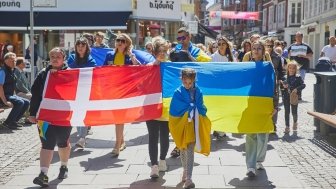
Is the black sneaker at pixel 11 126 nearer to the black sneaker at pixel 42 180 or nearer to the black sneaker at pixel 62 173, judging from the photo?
the black sneaker at pixel 62 173

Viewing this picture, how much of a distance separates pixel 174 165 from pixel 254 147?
1239 millimetres

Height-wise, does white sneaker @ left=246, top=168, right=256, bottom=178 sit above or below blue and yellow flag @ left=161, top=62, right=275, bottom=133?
below

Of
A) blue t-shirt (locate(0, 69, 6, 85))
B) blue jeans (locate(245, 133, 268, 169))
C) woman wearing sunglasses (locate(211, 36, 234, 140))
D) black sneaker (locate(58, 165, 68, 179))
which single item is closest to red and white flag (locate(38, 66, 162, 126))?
black sneaker (locate(58, 165, 68, 179))

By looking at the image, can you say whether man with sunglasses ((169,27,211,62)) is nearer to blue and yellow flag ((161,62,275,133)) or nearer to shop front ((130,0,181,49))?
blue and yellow flag ((161,62,275,133))

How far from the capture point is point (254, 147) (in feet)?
21.3

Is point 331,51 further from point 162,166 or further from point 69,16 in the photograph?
point 69,16

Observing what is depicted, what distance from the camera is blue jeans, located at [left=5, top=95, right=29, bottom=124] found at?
10.4 meters

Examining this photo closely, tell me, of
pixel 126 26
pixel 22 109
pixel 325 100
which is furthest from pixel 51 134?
pixel 126 26

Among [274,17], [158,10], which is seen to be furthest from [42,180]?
[274,17]

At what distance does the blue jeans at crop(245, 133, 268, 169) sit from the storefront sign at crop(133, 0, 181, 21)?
51.1 feet

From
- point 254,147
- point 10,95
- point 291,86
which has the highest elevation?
point 291,86

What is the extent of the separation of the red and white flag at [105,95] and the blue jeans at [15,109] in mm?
4178

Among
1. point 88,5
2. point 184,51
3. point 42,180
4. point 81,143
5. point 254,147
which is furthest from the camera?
point 88,5

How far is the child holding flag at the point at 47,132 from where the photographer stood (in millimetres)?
6113
